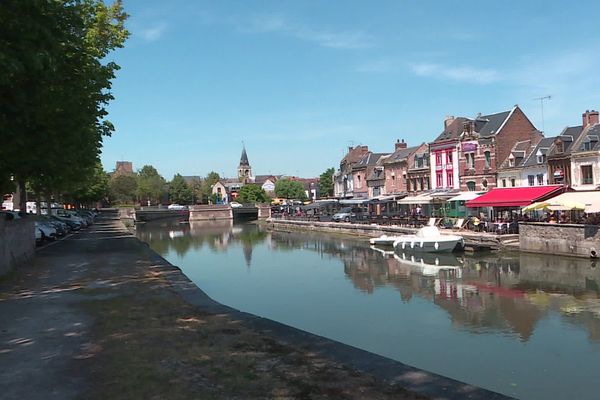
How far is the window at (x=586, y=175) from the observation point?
1373 inches

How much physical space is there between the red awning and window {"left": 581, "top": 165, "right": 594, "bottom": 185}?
8.38ft

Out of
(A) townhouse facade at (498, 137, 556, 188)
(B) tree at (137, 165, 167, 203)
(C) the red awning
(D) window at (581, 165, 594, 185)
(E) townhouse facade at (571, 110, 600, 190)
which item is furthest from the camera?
(B) tree at (137, 165, 167, 203)

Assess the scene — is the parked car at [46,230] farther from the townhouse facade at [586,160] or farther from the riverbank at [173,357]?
the townhouse facade at [586,160]

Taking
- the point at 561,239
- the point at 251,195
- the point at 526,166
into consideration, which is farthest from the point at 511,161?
the point at 251,195

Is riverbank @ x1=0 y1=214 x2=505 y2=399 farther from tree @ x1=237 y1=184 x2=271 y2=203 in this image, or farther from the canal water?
tree @ x1=237 y1=184 x2=271 y2=203

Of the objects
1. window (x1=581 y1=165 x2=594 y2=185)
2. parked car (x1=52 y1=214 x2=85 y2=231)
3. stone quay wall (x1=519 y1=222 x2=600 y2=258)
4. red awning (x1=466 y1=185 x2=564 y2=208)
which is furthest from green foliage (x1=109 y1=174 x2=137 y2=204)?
stone quay wall (x1=519 y1=222 x2=600 y2=258)

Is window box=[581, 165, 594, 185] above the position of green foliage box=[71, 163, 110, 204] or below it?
below

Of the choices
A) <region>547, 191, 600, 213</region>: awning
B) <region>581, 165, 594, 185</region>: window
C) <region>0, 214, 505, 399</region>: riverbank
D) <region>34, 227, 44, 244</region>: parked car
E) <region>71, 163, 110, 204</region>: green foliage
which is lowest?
<region>0, 214, 505, 399</region>: riverbank

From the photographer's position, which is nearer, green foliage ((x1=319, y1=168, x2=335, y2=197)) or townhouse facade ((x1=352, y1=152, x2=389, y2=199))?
townhouse facade ((x1=352, y1=152, x2=389, y2=199))

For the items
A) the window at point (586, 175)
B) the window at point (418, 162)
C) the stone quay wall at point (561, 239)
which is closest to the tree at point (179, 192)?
the window at point (418, 162)

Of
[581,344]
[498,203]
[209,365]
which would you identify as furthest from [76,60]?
[498,203]

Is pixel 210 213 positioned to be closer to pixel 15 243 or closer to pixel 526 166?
pixel 526 166

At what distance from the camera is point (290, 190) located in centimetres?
12119

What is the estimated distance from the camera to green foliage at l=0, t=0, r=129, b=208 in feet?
31.3
